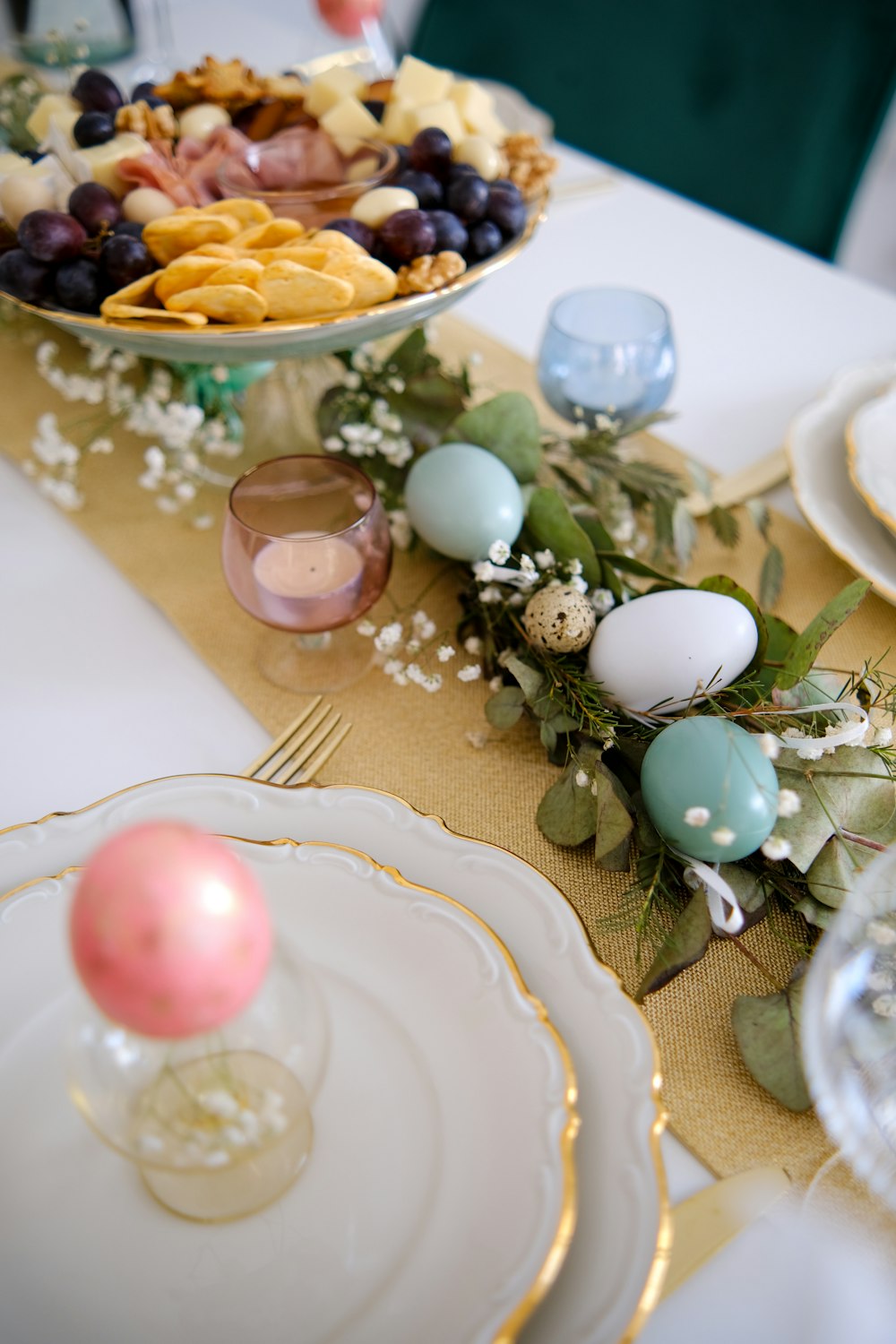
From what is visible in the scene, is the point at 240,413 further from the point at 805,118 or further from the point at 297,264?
the point at 805,118

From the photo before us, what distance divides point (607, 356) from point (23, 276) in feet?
1.32

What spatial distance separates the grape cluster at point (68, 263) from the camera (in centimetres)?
62

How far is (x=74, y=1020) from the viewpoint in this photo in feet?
1.15

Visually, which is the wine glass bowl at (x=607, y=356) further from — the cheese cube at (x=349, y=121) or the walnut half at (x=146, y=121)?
the walnut half at (x=146, y=121)

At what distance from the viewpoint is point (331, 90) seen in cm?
80

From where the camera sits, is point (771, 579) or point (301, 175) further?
point (301, 175)

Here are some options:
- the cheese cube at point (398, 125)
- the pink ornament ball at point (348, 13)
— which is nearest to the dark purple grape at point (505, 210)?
the cheese cube at point (398, 125)

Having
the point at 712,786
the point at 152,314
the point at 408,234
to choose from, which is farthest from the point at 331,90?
the point at 712,786

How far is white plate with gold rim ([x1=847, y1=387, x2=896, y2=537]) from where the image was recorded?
2.15 feet

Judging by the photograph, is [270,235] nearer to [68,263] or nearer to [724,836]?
[68,263]

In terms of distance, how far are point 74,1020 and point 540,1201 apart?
0.59ft

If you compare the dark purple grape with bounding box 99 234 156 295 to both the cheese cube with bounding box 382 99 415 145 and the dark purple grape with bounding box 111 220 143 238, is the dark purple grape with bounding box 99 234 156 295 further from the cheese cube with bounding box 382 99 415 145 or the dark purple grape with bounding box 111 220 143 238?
the cheese cube with bounding box 382 99 415 145

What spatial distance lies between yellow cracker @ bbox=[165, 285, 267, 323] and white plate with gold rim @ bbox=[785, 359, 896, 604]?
0.40 metres

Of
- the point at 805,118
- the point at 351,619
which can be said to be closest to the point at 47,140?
the point at 351,619
